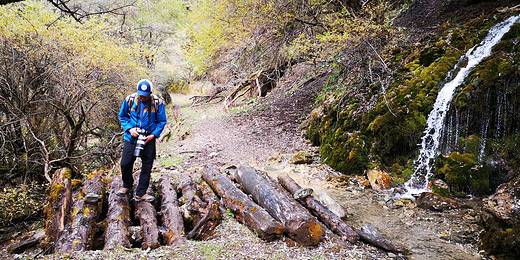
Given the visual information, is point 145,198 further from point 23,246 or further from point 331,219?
point 331,219

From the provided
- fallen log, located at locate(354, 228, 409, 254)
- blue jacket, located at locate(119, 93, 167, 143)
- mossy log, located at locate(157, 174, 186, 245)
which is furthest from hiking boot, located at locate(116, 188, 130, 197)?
fallen log, located at locate(354, 228, 409, 254)

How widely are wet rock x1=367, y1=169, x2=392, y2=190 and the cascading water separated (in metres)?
0.37

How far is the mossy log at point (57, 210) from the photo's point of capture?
3.26m

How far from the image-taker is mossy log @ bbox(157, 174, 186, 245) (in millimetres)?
3271

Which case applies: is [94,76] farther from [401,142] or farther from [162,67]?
[162,67]

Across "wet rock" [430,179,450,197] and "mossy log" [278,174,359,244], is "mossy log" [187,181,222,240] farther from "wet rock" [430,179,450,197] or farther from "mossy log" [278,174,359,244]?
"wet rock" [430,179,450,197]

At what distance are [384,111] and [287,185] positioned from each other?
348 centimetres

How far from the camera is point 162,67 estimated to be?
21969 millimetres

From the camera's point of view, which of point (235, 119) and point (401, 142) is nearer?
point (401, 142)

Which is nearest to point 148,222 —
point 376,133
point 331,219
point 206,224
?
point 206,224

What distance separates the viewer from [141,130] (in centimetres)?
389

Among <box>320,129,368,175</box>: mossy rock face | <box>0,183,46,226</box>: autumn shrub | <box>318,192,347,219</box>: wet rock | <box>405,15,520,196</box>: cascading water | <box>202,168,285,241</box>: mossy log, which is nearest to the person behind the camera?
<box>202,168,285,241</box>: mossy log

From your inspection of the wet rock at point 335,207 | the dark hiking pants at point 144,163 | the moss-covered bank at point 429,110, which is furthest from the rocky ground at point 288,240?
the dark hiking pants at point 144,163

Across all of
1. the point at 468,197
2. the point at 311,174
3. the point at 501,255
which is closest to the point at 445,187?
the point at 468,197
